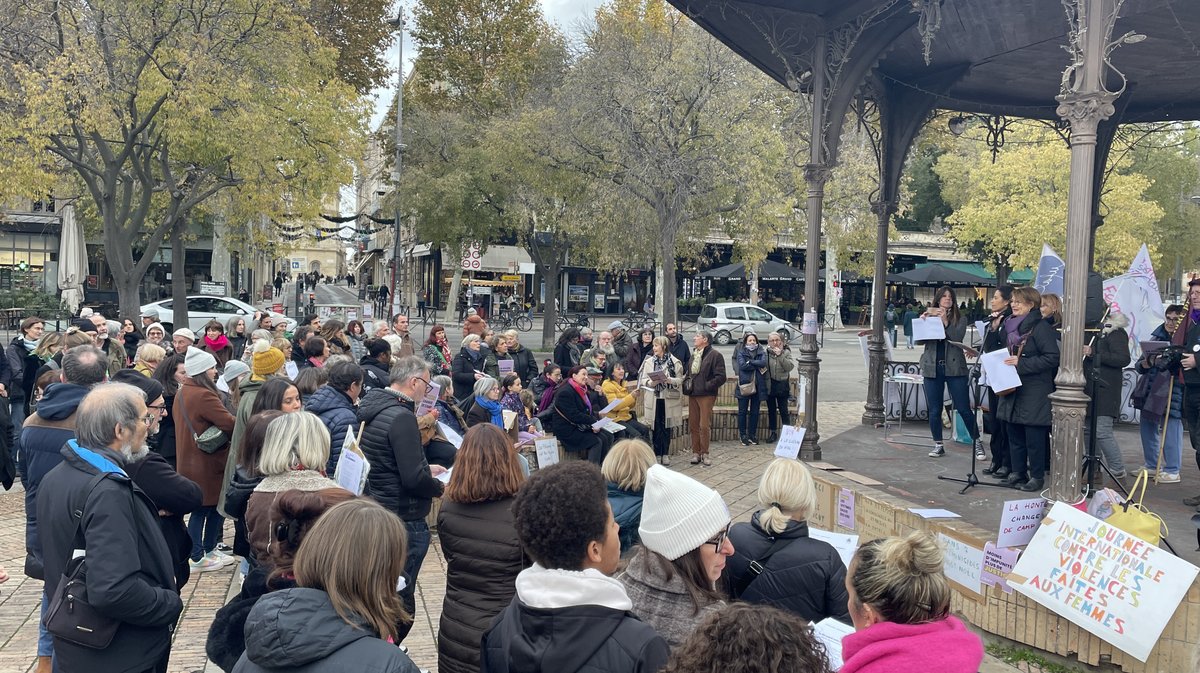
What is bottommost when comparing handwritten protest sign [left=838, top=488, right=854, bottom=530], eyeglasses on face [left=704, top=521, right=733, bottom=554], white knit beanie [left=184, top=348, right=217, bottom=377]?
handwritten protest sign [left=838, top=488, right=854, bottom=530]

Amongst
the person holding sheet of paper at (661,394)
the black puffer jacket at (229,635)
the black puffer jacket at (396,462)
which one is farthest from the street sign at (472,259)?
the black puffer jacket at (229,635)

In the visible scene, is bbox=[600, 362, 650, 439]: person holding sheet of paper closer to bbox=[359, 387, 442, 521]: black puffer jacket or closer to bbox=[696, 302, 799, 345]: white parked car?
bbox=[359, 387, 442, 521]: black puffer jacket

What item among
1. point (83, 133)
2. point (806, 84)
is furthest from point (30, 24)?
point (806, 84)

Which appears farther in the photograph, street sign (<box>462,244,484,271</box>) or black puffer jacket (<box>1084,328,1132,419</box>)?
street sign (<box>462,244,484,271</box>)

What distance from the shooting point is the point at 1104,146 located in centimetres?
1201

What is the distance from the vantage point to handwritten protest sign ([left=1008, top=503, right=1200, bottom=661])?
4.44m

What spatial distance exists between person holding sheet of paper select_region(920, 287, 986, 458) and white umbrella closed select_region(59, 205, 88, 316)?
25.1 meters

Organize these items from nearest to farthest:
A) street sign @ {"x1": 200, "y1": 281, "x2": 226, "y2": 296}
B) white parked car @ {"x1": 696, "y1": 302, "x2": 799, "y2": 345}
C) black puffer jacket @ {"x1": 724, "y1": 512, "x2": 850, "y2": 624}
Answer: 1. black puffer jacket @ {"x1": 724, "y1": 512, "x2": 850, "y2": 624}
2. street sign @ {"x1": 200, "y1": 281, "x2": 226, "y2": 296}
3. white parked car @ {"x1": 696, "y1": 302, "x2": 799, "y2": 345}

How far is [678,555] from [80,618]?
2166 mm

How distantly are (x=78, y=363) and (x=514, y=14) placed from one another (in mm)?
36055

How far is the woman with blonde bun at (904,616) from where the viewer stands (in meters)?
2.32

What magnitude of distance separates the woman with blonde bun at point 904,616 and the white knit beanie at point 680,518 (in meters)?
0.45

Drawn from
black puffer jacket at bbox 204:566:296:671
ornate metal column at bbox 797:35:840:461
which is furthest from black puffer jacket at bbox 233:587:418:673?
ornate metal column at bbox 797:35:840:461

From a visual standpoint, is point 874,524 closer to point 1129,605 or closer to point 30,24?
point 1129,605
